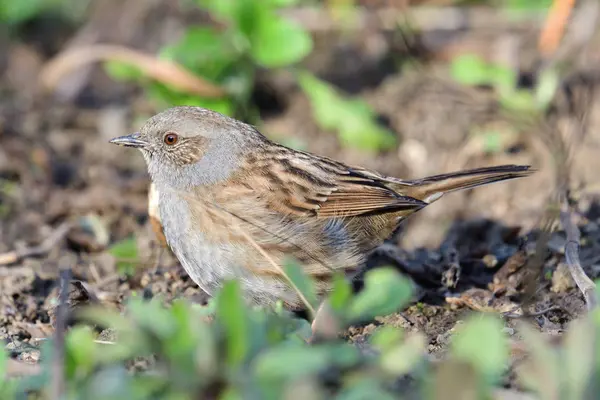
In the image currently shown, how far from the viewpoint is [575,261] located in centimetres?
437

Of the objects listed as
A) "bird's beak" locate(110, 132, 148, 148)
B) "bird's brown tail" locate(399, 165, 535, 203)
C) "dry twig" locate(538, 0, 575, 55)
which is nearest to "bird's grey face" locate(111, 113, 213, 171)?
"bird's beak" locate(110, 132, 148, 148)

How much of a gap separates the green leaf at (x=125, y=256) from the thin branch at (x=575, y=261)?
8.14 feet

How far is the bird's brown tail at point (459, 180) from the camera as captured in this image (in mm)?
5031

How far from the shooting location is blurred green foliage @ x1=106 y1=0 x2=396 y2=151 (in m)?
6.97

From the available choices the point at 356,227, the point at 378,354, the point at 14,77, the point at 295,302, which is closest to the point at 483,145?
the point at 356,227

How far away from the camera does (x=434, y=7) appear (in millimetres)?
8844

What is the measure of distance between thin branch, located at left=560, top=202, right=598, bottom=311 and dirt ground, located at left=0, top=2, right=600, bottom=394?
18 cm

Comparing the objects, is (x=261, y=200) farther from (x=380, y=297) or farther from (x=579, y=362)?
(x=579, y=362)

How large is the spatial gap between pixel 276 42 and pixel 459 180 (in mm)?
2452

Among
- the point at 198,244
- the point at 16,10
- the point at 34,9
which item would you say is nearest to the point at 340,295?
the point at 198,244

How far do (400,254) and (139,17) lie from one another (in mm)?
5098

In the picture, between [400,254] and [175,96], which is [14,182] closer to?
[175,96]

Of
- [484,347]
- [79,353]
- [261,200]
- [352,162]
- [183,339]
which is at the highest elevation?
[352,162]

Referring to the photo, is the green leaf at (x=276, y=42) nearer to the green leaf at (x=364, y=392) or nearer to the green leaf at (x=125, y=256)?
the green leaf at (x=125, y=256)
